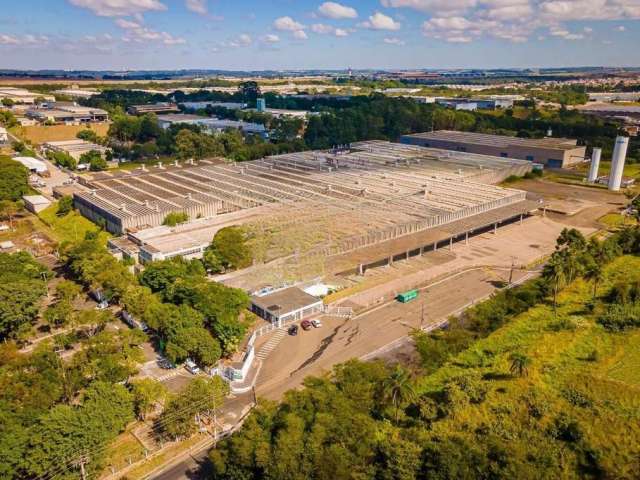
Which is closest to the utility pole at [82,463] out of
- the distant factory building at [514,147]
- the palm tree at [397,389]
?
the palm tree at [397,389]

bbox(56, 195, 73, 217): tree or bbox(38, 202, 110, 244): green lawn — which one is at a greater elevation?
bbox(56, 195, 73, 217): tree

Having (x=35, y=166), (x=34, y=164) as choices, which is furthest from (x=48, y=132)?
(x=35, y=166)

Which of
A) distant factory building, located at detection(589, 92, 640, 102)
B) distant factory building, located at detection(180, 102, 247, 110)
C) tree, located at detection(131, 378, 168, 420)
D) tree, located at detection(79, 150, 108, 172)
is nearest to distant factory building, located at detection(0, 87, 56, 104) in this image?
distant factory building, located at detection(180, 102, 247, 110)

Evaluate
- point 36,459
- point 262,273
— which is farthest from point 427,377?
point 36,459

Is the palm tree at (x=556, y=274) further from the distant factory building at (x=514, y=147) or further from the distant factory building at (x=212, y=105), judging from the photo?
the distant factory building at (x=212, y=105)

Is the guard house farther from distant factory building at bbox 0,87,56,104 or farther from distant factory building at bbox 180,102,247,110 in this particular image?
distant factory building at bbox 0,87,56,104

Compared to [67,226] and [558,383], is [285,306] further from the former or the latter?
[67,226]

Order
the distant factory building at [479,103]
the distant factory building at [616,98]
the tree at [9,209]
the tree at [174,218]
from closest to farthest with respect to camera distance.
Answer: the tree at [174,218] → the tree at [9,209] → the distant factory building at [479,103] → the distant factory building at [616,98]
